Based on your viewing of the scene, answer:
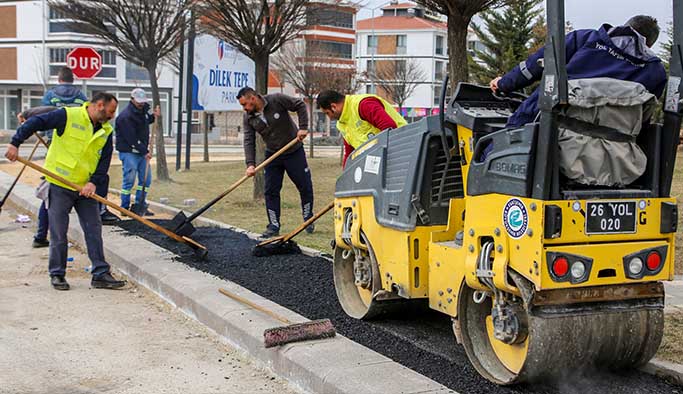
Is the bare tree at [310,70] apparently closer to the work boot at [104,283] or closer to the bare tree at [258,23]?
the bare tree at [258,23]

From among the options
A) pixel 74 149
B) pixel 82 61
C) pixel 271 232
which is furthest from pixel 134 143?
pixel 82 61

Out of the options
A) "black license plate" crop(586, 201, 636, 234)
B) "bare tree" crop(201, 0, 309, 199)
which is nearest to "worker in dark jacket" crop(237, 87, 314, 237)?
"bare tree" crop(201, 0, 309, 199)

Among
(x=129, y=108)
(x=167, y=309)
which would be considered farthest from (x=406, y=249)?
(x=129, y=108)

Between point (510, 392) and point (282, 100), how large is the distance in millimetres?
6037

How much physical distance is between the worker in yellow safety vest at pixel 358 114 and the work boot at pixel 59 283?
2.79 meters

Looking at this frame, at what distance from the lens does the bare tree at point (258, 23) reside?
12680 millimetres

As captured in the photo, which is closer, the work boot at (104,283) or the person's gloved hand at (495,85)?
the person's gloved hand at (495,85)

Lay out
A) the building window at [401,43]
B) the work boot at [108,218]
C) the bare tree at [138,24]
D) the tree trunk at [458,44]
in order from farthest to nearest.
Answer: the building window at [401,43] < the bare tree at [138,24] < the work boot at [108,218] < the tree trunk at [458,44]

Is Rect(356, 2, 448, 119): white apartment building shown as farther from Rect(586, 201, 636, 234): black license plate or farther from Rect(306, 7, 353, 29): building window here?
Rect(586, 201, 636, 234): black license plate

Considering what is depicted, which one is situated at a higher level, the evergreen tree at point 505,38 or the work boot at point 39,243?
the evergreen tree at point 505,38

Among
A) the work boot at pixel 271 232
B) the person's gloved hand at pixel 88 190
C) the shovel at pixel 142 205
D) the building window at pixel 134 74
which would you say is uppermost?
the building window at pixel 134 74

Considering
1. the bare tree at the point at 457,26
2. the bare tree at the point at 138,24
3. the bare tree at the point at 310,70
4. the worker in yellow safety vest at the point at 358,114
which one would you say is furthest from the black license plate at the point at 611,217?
the bare tree at the point at 310,70

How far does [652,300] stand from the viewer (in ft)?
14.3

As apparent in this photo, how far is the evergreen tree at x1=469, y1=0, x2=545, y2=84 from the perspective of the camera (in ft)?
90.6
